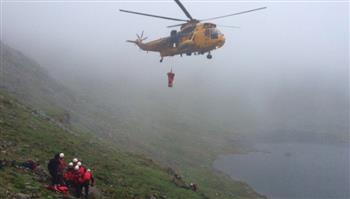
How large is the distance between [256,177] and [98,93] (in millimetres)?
99266

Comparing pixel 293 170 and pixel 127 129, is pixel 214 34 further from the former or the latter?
pixel 293 170

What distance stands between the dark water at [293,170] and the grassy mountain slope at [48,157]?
5515 centimetres

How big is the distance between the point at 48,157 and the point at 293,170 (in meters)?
105

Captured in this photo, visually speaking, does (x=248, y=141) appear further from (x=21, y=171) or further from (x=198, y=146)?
(x=21, y=171)

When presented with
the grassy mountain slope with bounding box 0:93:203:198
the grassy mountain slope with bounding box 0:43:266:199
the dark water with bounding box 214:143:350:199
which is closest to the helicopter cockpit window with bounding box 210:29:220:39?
the grassy mountain slope with bounding box 0:93:203:198

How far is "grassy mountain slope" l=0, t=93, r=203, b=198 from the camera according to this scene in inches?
1113

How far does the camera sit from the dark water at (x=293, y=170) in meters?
104

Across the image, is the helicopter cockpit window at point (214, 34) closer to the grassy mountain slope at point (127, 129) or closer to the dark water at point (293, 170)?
the grassy mountain slope at point (127, 129)

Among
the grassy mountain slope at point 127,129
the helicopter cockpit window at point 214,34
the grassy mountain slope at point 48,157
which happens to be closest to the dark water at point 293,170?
the grassy mountain slope at point 127,129

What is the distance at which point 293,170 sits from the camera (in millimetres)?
131375

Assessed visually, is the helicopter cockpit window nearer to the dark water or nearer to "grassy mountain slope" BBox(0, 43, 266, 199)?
"grassy mountain slope" BBox(0, 43, 266, 199)

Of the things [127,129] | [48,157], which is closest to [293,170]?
[127,129]

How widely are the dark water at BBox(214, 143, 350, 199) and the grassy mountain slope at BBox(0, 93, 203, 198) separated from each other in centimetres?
5515

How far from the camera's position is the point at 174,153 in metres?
127
